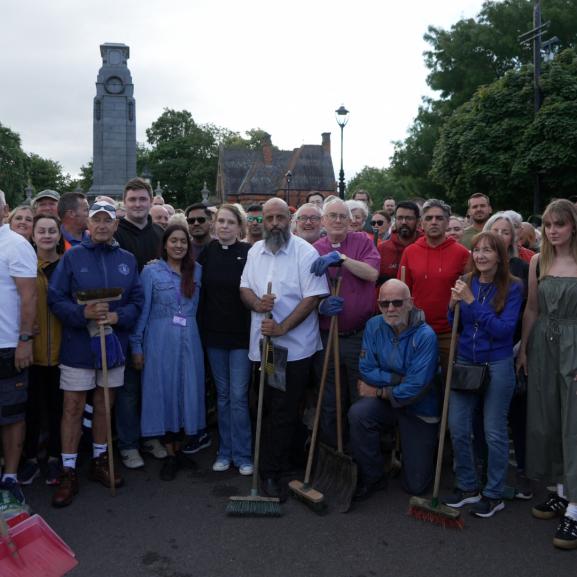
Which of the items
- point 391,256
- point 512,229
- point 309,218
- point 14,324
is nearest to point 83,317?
point 14,324

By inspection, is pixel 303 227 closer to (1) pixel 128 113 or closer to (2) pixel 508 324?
(2) pixel 508 324

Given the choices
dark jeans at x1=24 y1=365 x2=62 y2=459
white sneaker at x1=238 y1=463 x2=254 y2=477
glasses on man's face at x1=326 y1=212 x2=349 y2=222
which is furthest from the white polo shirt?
dark jeans at x1=24 y1=365 x2=62 y2=459

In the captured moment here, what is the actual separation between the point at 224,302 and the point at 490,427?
2384 millimetres

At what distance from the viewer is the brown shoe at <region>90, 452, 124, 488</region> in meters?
4.83

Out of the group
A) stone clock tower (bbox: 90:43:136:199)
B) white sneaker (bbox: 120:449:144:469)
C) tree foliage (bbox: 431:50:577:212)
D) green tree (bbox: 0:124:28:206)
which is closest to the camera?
white sneaker (bbox: 120:449:144:469)

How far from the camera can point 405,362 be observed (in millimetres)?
4605

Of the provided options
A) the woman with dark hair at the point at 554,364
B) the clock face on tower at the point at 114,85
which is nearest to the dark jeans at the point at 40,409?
the woman with dark hair at the point at 554,364

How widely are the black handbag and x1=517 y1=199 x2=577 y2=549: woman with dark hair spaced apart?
36cm

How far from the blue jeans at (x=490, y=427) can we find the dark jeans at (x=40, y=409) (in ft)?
11.0

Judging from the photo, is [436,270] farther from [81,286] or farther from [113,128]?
[113,128]

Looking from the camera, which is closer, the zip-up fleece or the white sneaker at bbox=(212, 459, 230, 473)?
the zip-up fleece

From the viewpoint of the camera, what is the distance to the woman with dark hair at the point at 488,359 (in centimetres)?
431

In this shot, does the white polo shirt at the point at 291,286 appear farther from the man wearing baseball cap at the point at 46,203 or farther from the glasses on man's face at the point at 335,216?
the man wearing baseball cap at the point at 46,203

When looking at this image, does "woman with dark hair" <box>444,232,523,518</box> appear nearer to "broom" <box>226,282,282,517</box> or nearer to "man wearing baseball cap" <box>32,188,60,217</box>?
"broom" <box>226,282,282,517</box>
